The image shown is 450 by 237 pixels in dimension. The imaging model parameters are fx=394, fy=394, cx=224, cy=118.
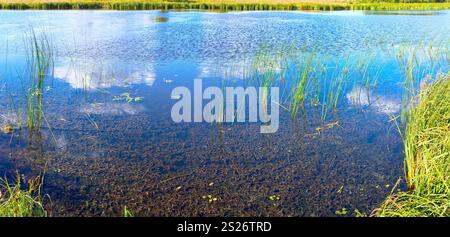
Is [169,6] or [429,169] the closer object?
[429,169]

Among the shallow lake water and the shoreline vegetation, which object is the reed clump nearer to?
the shallow lake water

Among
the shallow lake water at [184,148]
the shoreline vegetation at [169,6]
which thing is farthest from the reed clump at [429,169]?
the shoreline vegetation at [169,6]

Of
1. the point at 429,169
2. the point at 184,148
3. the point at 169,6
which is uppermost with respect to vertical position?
the point at 169,6

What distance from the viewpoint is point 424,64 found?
7570 mm

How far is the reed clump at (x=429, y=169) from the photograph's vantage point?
2.97m

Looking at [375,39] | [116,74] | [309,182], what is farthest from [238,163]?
[375,39]

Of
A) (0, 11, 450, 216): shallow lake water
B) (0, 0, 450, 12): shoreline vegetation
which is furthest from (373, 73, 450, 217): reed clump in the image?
(0, 0, 450, 12): shoreline vegetation

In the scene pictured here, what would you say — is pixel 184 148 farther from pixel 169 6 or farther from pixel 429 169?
pixel 169 6

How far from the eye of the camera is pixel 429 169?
3182 millimetres

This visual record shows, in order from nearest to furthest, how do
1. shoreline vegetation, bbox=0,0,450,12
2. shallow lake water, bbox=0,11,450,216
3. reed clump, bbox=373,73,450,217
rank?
1. reed clump, bbox=373,73,450,217
2. shallow lake water, bbox=0,11,450,216
3. shoreline vegetation, bbox=0,0,450,12

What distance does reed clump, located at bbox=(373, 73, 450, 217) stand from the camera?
9.73 ft

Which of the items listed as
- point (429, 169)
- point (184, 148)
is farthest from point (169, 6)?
point (429, 169)
